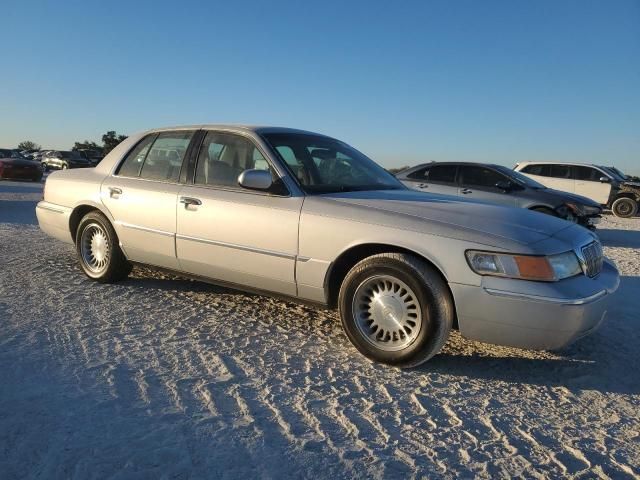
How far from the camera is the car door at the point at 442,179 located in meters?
9.96

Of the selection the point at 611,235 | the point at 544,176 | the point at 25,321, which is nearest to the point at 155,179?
the point at 25,321

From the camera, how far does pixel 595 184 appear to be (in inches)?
645

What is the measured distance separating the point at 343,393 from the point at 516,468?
38.0 inches

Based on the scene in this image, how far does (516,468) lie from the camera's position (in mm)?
2252

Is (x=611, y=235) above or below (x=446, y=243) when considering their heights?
below

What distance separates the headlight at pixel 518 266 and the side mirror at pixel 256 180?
1.44 metres

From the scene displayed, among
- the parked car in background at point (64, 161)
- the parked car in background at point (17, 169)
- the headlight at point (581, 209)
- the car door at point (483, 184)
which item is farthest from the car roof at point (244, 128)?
the parked car in background at point (64, 161)

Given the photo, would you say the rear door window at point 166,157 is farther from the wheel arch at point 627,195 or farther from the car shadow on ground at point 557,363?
the wheel arch at point 627,195

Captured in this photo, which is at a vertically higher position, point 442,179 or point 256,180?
point 256,180

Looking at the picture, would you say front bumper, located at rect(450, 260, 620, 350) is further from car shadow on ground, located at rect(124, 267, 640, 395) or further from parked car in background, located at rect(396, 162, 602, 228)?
parked car in background, located at rect(396, 162, 602, 228)

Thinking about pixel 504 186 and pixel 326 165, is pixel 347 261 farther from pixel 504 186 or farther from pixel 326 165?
pixel 504 186

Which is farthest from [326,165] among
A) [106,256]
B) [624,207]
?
[624,207]

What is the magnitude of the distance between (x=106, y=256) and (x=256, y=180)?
208 centimetres

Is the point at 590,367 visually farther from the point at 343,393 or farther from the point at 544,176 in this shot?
the point at 544,176
